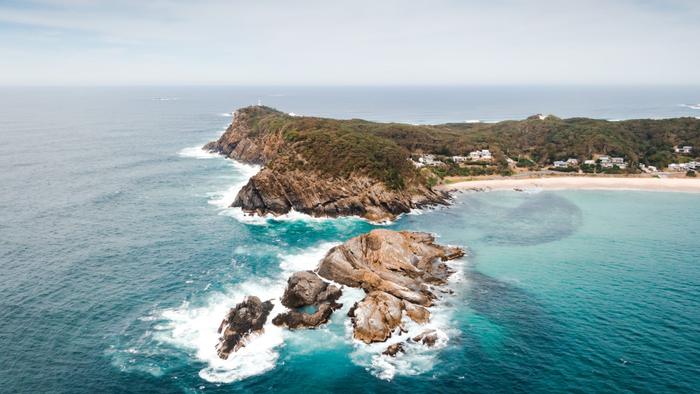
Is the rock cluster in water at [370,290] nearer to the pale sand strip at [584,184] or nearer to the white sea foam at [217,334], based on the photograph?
the white sea foam at [217,334]

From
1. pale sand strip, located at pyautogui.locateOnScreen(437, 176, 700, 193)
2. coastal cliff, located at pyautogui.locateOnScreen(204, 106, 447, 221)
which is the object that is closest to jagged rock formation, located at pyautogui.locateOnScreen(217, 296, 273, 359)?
coastal cliff, located at pyautogui.locateOnScreen(204, 106, 447, 221)

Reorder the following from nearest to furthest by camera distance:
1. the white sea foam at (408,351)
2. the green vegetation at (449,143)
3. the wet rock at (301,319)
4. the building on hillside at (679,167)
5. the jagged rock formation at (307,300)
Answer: the white sea foam at (408,351), the wet rock at (301,319), the jagged rock formation at (307,300), the green vegetation at (449,143), the building on hillside at (679,167)

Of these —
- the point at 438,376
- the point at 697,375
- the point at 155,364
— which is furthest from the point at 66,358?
the point at 697,375

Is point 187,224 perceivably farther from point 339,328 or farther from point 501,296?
point 501,296

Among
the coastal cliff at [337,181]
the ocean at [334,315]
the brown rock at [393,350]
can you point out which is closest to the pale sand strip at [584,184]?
the ocean at [334,315]

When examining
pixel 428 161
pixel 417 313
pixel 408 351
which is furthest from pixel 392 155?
pixel 408 351

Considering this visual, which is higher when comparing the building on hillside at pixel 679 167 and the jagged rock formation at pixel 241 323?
the building on hillside at pixel 679 167

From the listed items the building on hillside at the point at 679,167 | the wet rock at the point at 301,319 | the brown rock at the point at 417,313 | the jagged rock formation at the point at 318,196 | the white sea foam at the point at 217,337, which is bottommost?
the white sea foam at the point at 217,337
